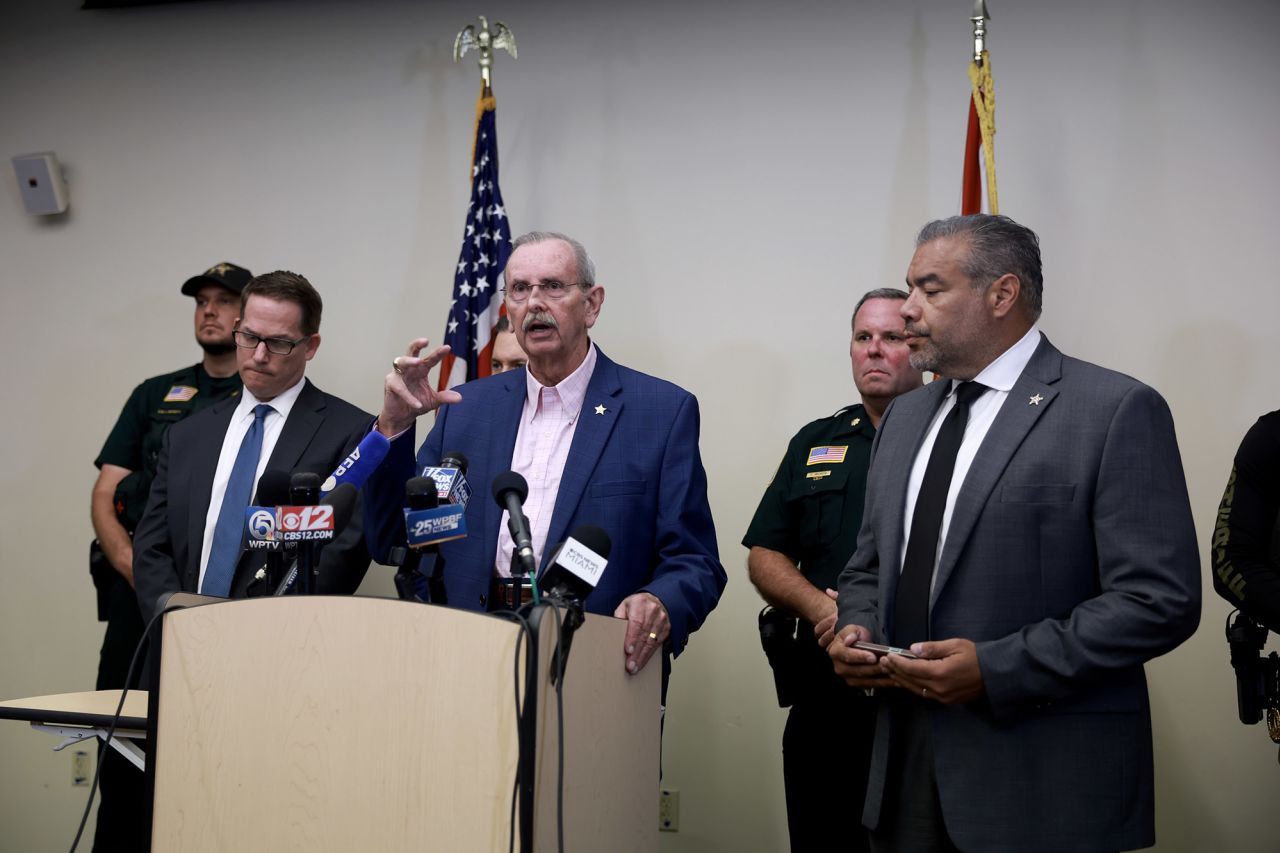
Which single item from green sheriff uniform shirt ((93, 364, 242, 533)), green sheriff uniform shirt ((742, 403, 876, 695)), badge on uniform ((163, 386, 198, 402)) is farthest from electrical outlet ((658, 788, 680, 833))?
badge on uniform ((163, 386, 198, 402))

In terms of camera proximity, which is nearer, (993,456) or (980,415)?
(993,456)

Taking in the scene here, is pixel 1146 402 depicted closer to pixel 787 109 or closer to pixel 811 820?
pixel 811 820

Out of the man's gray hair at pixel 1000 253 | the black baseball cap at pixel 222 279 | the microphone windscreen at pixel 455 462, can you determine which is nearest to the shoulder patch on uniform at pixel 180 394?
the black baseball cap at pixel 222 279

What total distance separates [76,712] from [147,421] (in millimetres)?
2168

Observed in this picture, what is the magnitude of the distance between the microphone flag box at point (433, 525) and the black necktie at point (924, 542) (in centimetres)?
93

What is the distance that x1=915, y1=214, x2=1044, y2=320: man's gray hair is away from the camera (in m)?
2.52

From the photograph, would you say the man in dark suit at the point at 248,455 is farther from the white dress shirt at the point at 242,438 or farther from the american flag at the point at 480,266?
the american flag at the point at 480,266

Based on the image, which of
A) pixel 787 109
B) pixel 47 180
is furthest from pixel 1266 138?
pixel 47 180

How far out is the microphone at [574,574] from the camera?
1788 mm

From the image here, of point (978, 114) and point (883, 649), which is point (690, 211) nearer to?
point (978, 114)

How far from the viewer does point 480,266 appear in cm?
440

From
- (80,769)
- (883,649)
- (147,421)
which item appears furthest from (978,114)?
(80,769)

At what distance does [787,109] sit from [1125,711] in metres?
2.80

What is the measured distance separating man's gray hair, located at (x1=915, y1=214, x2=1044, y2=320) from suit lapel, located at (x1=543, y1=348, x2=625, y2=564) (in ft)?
2.69
